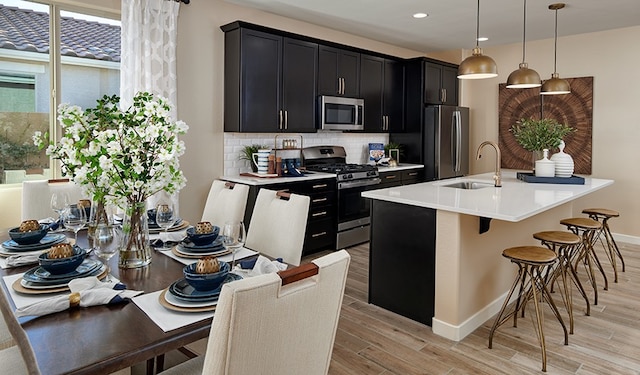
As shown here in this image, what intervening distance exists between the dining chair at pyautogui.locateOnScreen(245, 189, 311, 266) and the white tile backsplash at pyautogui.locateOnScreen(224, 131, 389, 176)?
2.25 metres

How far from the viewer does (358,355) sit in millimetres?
2678

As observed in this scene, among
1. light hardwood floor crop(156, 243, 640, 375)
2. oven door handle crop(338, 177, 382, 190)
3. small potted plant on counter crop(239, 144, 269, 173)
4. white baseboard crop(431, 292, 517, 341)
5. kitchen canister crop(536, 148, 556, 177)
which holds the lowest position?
light hardwood floor crop(156, 243, 640, 375)

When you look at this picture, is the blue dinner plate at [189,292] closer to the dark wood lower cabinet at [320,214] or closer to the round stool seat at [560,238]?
the round stool seat at [560,238]

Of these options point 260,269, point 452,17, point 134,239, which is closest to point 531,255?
point 260,269

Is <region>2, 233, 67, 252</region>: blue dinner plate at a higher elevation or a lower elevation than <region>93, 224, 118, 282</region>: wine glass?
lower

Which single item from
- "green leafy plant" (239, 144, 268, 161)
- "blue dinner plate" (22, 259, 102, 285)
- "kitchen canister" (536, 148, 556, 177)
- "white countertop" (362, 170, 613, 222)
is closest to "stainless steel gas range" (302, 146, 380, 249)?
"green leafy plant" (239, 144, 268, 161)

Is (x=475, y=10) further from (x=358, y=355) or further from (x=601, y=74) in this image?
(x=358, y=355)

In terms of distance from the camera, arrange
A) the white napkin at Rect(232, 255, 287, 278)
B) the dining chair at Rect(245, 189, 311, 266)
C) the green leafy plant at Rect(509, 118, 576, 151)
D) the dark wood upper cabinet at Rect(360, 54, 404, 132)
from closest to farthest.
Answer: the white napkin at Rect(232, 255, 287, 278) → the dining chair at Rect(245, 189, 311, 266) → the green leafy plant at Rect(509, 118, 576, 151) → the dark wood upper cabinet at Rect(360, 54, 404, 132)

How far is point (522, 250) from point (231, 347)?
238cm

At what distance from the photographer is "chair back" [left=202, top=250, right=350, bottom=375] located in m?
1.01

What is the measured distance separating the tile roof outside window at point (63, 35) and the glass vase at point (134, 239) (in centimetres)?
263

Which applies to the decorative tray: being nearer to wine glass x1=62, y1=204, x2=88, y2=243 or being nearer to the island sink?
the island sink

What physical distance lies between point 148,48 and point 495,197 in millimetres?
3199

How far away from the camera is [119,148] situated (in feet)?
5.38
